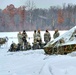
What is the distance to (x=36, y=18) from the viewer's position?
3487 inches

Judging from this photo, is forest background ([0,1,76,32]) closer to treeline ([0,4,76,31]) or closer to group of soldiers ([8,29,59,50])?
treeline ([0,4,76,31])

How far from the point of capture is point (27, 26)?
81.7 meters

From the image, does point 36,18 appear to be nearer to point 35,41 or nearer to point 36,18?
point 36,18

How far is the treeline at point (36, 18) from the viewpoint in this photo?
270 feet

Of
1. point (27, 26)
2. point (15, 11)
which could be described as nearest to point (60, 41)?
point (27, 26)

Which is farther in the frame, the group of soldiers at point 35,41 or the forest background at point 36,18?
the forest background at point 36,18

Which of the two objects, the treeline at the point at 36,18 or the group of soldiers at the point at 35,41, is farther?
the treeline at the point at 36,18

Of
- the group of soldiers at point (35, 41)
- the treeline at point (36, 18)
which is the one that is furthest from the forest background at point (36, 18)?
the group of soldiers at point (35, 41)

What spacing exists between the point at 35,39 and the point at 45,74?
507 inches

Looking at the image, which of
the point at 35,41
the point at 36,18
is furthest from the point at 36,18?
the point at 35,41

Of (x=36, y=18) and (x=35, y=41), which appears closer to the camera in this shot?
(x=35, y=41)

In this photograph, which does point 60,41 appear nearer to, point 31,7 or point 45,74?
point 45,74

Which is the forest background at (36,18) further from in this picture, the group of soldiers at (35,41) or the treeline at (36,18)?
the group of soldiers at (35,41)

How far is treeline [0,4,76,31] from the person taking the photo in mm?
82250
